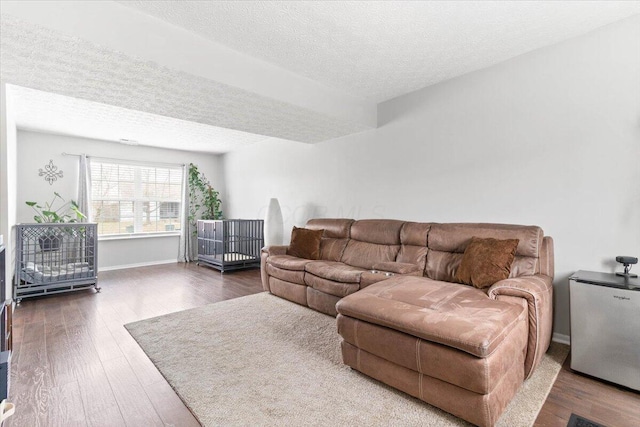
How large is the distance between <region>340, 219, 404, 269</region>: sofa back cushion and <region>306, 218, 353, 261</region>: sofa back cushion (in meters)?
0.10

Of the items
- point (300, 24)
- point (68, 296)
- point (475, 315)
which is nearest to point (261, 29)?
point (300, 24)

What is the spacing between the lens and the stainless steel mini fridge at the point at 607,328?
1870mm

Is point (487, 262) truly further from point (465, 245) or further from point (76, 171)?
Answer: point (76, 171)

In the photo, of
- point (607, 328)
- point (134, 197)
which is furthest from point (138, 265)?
point (607, 328)

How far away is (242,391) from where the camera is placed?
6.18 ft

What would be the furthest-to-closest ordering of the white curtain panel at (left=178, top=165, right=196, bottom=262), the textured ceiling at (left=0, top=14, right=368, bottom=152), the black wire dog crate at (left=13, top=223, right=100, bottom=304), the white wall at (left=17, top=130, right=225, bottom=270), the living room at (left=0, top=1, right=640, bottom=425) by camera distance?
the white curtain panel at (left=178, top=165, right=196, bottom=262), the white wall at (left=17, top=130, right=225, bottom=270), the black wire dog crate at (left=13, top=223, right=100, bottom=304), the living room at (left=0, top=1, right=640, bottom=425), the textured ceiling at (left=0, top=14, right=368, bottom=152)

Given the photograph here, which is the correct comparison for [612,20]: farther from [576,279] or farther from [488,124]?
[576,279]

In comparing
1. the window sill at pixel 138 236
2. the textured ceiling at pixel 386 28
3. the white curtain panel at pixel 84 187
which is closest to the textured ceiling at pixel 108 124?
the white curtain panel at pixel 84 187

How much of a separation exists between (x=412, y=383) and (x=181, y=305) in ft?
9.47

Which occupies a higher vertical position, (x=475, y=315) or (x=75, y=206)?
(x=75, y=206)

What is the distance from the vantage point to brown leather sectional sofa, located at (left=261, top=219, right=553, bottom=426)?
1.53 m

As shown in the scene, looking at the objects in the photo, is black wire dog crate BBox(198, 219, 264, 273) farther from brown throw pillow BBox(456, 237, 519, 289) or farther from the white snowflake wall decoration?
brown throw pillow BBox(456, 237, 519, 289)

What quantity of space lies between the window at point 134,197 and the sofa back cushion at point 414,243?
5427 mm

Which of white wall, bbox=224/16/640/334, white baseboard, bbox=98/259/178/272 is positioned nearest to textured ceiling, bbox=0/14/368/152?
white wall, bbox=224/16/640/334
